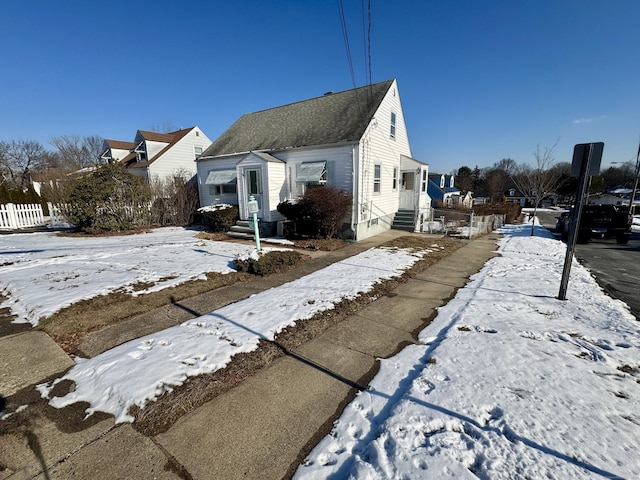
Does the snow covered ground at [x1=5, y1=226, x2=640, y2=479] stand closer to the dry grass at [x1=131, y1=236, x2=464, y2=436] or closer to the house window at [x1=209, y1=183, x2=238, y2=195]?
the dry grass at [x1=131, y1=236, x2=464, y2=436]

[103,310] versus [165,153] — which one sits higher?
[165,153]

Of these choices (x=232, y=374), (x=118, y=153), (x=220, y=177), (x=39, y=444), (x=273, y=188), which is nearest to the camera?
(x=39, y=444)

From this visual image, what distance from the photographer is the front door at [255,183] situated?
12688 mm

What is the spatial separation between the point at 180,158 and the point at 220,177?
9.48 metres

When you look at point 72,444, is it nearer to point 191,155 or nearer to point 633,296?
point 633,296

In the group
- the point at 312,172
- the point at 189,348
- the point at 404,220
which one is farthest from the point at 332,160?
the point at 189,348

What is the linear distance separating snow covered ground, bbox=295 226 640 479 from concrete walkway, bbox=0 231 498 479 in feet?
0.75

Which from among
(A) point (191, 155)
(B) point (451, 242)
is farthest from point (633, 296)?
(A) point (191, 155)

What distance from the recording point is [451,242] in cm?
1134

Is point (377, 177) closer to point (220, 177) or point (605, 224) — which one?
point (220, 177)

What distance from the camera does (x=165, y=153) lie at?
2094 cm

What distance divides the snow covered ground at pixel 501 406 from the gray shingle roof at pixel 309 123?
9.20 m

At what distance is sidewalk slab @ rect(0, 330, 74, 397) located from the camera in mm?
2991

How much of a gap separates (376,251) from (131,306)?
719 cm
